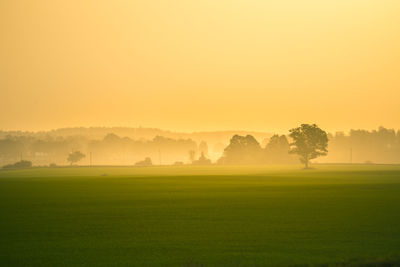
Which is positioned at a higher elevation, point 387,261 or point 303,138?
point 303,138

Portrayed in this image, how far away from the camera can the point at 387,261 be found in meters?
19.3

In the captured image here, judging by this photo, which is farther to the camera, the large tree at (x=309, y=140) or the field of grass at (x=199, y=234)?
the large tree at (x=309, y=140)

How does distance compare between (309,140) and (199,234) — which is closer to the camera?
(199,234)

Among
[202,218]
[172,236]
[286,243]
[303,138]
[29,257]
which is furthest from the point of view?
[303,138]

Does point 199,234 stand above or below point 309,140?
below

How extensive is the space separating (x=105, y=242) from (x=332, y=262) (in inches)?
461

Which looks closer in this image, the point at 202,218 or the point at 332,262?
the point at 332,262

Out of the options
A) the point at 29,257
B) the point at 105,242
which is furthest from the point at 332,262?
the point at 29,257

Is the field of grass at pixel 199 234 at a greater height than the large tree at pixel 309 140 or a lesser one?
lesser

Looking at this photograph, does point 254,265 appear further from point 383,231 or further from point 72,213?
point 72,213

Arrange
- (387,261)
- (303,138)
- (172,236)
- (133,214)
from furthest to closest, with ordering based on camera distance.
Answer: (303,138) → (133,214) → (172,236) → (387,261)

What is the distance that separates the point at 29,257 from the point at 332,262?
13.5 metres

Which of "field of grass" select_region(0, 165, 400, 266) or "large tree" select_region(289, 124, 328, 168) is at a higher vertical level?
"large tree" select_region(289, 124, 328, 168)

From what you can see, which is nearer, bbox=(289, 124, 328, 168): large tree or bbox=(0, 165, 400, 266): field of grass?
bbox=(0, 165, 400, 266): field of grass
